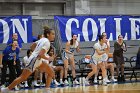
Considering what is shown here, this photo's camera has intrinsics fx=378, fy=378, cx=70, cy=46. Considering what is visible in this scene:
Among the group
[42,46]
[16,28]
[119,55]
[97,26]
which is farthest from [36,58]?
[97,26]

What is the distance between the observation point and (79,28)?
17906 mm

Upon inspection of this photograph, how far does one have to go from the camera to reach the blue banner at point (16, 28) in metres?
16.7

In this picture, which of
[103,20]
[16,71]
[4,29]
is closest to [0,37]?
[4,29]

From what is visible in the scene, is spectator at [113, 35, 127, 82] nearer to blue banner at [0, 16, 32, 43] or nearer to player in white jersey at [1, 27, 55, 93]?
blue banner at [0, 16, 32, 43]

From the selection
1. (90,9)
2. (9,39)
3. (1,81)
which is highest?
(90,9)

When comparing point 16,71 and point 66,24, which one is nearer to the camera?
point 16,71

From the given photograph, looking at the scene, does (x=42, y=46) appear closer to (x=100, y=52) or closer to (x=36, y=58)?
(x=36, y=58)

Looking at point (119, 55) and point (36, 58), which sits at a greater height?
point (119, 55)

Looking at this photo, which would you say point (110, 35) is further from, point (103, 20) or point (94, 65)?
point (94, 65)

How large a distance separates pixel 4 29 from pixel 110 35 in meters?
5.16

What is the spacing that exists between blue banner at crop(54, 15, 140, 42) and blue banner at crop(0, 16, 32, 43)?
143 centimetres

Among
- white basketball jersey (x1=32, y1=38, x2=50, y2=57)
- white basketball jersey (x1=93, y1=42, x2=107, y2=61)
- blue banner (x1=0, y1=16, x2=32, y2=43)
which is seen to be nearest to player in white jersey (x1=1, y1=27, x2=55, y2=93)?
white basketball jersey (x1=32, y1=38, x2=50, y2=57)

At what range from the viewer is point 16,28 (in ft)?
55.6

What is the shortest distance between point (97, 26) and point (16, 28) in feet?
12.9
